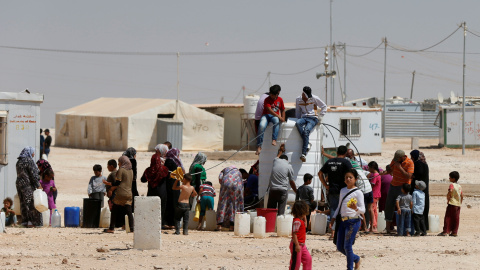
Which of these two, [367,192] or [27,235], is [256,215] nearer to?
[367,192]

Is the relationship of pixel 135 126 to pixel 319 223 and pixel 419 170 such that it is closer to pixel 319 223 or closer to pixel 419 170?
pixel 319 223

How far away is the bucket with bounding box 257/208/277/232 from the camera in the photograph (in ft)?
45.8

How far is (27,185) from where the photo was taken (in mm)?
14141

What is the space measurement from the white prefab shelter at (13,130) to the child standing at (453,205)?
7053mm

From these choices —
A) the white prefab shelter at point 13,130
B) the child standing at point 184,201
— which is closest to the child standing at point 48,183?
the white prefab shelter at point 13,130

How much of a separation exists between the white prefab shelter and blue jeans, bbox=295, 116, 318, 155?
459cm

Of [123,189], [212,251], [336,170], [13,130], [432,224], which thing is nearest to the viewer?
[212,251]

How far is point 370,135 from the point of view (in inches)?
1409

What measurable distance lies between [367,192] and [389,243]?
1008 millimetres

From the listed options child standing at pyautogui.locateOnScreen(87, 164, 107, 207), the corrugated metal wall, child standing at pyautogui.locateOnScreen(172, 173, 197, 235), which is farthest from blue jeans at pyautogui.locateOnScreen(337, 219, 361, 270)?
the corrugated metal wall

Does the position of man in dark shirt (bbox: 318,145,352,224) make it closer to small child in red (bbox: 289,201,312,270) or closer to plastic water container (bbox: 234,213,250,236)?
plastic water container (bbox: 234,213,250,236)

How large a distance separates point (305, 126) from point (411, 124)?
3905 centimetres

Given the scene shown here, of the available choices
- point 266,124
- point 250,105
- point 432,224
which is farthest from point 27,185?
point 250,105

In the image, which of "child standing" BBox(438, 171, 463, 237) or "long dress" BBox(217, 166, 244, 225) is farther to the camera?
"long dress" BBox(217, 166, 244, 225)
